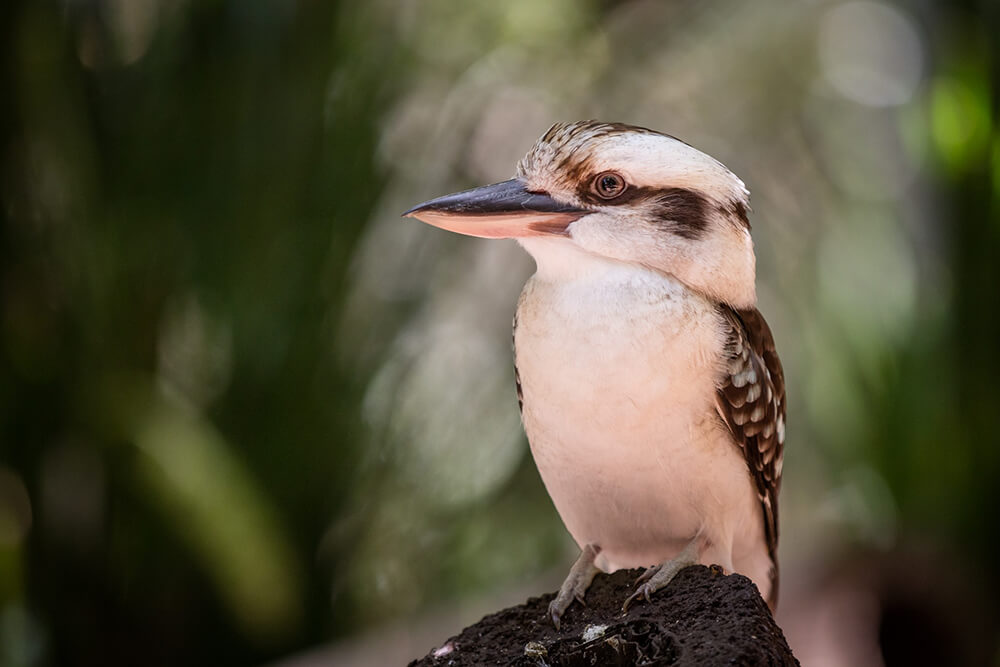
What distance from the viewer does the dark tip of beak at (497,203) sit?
1.77m

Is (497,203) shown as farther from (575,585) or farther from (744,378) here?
(575,585)

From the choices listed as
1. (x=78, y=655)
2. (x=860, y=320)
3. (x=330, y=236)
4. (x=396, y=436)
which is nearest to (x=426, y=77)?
(x=330, y=236)

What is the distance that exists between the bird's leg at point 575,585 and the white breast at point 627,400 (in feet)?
0.26

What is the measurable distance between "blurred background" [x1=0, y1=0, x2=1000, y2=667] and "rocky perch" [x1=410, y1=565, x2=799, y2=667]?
1771 millimetres

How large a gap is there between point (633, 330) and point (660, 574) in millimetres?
378

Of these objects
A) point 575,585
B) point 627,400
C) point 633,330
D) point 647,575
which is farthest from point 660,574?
point 633,330

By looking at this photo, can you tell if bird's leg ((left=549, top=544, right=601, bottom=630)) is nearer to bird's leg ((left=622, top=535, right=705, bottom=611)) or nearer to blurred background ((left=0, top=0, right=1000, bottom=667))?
bird's leg ((left=622, top=535, right=705, bottom=611))

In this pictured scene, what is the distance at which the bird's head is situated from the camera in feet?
5.91

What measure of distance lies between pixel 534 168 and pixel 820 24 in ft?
12.9

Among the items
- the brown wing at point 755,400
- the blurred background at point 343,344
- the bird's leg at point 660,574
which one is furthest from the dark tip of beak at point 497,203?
the blurred background at point 343,344

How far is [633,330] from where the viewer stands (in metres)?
1.73

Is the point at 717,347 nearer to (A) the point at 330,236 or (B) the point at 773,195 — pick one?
(A) the point at 330,236

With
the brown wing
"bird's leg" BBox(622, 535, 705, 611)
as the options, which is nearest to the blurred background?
the brown wing

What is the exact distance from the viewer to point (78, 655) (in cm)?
347
